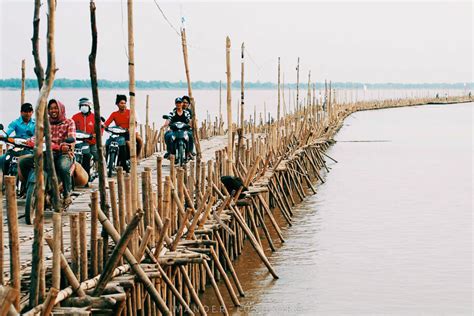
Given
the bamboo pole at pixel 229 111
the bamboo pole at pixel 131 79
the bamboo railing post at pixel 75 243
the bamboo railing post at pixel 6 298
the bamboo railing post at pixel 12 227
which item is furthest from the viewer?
the bamboo pole at pixel 229 111

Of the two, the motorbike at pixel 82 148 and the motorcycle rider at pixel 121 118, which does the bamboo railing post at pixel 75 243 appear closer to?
the motorbike at pixel 82 148

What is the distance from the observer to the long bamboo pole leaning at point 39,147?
5.79 metres

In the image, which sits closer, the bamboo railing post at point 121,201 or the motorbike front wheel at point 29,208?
the bamboo railing post at point 121,201

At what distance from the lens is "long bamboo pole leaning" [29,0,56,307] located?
5.79 m

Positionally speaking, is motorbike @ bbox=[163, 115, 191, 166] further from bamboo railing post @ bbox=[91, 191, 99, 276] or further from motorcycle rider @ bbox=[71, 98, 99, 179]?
bamboo railing post @ bbox=[91, 191, 99, 276]

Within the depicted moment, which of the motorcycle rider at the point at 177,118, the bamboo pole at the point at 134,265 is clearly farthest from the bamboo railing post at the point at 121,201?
the motorcycle rider at the point at 177,118

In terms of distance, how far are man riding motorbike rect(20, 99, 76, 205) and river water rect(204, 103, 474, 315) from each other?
1.93 meters

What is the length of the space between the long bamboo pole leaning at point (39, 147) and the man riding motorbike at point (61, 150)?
12.6ft

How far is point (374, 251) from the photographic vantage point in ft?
42.7

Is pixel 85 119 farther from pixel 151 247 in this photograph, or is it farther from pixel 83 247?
pixel 83 247

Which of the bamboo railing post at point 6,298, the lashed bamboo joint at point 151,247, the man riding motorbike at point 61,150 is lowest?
the lashed bamboo joint at point 151,247

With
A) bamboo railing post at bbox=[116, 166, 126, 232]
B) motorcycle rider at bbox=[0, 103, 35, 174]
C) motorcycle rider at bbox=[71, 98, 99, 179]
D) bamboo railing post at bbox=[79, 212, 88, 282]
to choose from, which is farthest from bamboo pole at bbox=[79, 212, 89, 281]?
motorcycle rider at bbox=[71, 98, 99, 179]

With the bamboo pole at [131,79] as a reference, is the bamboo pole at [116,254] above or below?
below

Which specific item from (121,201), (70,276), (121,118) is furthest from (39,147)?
(121,118)
